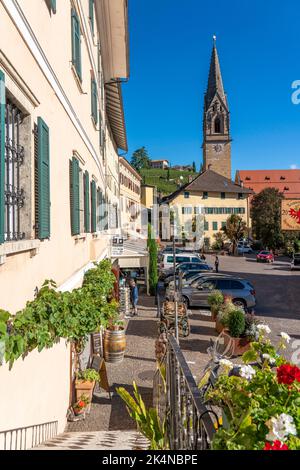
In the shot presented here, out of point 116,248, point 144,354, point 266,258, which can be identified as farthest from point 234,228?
point 144,354

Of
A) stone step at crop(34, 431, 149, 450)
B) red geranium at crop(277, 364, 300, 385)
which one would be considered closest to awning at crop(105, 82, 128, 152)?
stone step at crop(34, 431, 149, 450)

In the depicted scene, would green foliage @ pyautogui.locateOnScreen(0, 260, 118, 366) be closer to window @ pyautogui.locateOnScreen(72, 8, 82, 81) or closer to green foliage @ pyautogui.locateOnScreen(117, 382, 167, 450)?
green foliage @ pyautogui.locateOnScreen(117, 382, 167, 450)

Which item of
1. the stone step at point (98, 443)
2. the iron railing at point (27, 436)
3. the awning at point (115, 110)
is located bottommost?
the stone step at point (98, 443)

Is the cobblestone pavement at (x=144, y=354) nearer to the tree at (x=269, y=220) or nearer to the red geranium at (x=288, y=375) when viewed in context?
the red geranium at (x=288, y=375)

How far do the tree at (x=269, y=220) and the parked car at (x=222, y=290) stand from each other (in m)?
36.3

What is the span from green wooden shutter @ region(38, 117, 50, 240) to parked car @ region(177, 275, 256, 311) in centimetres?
1384

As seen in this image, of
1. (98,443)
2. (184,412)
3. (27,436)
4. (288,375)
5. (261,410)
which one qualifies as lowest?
(98,443)

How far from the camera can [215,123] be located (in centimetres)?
8438

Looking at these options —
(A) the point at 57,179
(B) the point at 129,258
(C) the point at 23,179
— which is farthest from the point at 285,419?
(B) the point at 129,258

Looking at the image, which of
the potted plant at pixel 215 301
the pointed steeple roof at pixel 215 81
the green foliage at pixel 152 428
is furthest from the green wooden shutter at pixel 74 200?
the pointed steeple roof at pixel 215 81

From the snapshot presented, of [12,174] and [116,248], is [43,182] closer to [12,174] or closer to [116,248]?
[12,174]

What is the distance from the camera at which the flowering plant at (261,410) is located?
6.66 ft

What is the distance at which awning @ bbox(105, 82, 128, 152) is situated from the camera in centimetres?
1789

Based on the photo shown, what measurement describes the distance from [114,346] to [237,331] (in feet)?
12.7
